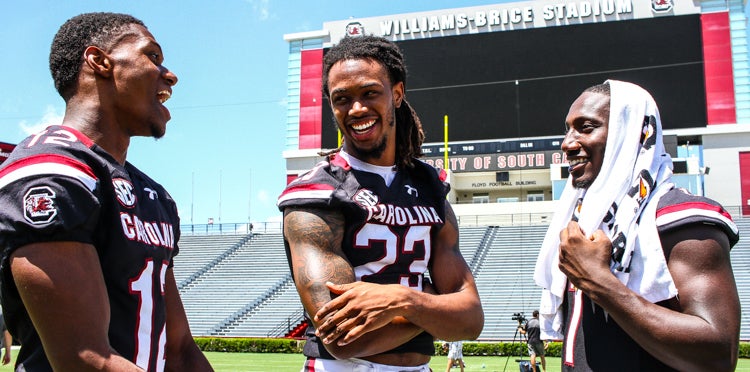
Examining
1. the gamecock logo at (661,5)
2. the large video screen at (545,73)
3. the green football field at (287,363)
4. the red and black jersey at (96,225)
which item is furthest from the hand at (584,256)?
the gamecock logo at (661,5)

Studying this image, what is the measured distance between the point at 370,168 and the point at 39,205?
4.36 ft

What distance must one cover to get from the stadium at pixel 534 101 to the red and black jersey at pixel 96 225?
80.8 ft

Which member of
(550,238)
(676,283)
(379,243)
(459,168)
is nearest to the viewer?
(676,283)

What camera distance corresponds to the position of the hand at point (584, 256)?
7.72 ft

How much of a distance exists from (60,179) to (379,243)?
114 centimetres

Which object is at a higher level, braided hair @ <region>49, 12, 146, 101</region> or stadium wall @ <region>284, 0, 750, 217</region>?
stadium wall @ <region>284, 0, 750, 217</region>

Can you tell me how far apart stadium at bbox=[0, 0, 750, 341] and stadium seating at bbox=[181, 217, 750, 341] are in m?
Answer: 0.09

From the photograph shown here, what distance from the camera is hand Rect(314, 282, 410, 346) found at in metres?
2.28

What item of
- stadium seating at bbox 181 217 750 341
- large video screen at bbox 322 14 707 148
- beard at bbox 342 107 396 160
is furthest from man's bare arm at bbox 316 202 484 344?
large video screen at bbox 322 14 707 148

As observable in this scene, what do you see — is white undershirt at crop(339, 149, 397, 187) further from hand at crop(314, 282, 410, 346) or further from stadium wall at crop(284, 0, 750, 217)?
stadium wall at crop(284, 0, 750, 217)

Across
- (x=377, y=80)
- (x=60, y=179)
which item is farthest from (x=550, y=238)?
(x=60, y=179)

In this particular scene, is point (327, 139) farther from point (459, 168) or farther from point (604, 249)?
point (604, 249)

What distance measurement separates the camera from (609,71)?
29.0 meters

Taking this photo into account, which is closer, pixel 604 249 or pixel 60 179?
pixel 60 179
